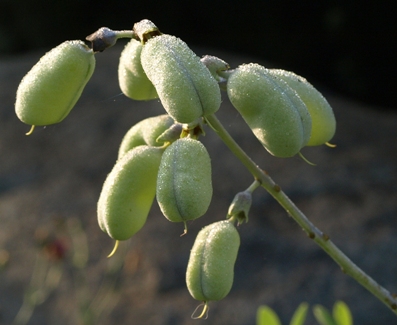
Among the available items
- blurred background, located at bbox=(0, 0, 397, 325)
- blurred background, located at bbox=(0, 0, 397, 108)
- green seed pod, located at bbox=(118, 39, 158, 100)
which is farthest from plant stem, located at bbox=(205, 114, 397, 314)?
blurred background, located at bbox=(0, 0, 397, 108)

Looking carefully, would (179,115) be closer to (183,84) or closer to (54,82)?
(183,84)

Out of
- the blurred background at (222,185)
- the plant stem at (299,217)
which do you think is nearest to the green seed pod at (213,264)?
the plant stem at (299,217)

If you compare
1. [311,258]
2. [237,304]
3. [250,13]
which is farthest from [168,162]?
[250,13]

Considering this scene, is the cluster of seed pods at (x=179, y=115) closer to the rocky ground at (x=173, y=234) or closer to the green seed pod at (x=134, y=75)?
the green seed pod at (x=134, y=75)

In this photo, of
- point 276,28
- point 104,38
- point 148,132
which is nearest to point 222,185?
point 276,28

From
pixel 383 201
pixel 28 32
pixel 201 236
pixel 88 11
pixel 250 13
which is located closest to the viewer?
pixel 201 236

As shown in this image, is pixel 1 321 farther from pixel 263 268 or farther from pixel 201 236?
pixel 201 236

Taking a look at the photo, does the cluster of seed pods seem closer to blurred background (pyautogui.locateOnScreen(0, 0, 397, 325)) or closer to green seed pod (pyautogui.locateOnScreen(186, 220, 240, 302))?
green seed pod (pyautogui.locateOnScreen(186, 220, 240, 302))
